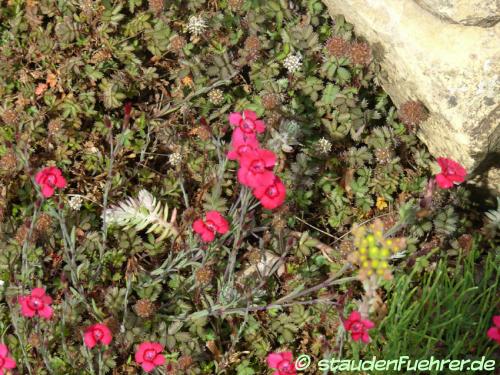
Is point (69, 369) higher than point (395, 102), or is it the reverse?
point (395, 102)

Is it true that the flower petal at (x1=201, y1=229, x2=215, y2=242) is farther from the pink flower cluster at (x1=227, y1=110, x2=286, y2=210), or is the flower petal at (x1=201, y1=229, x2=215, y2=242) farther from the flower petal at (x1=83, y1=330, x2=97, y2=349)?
the flower petal at (x1=83, y1=330, x2=97, y2=349)

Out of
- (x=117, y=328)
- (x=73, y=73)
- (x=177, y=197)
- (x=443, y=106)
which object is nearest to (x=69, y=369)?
(x=117, y=328)

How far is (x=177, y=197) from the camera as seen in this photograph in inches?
176

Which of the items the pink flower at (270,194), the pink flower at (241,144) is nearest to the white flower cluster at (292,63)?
the pink flower at (241,144)

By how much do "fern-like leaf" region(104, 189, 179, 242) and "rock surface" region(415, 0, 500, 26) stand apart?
2125 millimetres

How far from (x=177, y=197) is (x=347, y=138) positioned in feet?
4.35

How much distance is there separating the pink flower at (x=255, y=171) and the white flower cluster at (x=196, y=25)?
2156 millimetres

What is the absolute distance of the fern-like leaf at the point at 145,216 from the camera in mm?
4102

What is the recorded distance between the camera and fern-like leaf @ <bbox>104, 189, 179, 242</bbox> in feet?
13.5

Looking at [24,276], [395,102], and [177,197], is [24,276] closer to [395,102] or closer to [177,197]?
[177,197]

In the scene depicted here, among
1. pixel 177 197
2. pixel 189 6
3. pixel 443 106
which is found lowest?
pixel 177 197

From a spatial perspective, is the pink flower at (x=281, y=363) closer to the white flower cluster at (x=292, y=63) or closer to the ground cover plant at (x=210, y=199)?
the ground cover plant at (x=210, y=199)

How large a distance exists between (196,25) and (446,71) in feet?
6.00

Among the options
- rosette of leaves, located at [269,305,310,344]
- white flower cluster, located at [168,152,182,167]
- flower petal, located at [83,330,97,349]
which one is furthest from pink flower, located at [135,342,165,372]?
white flower cluster, located at [168,152,182,167]
